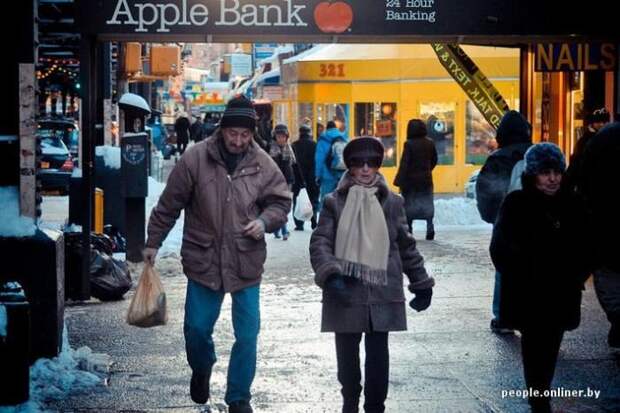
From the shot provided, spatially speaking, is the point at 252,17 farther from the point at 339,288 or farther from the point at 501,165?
the point at 339,288

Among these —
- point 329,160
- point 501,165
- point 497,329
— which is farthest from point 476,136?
point 501,165

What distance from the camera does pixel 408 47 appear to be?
26.9 m

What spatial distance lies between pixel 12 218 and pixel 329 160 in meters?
10.5

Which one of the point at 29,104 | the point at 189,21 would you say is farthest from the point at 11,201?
the point at 189,21

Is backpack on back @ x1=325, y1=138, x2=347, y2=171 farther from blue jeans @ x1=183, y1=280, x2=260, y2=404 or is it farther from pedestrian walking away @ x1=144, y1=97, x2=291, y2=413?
blue jeans @ x1=183, y1=280, x2=260, y2=404

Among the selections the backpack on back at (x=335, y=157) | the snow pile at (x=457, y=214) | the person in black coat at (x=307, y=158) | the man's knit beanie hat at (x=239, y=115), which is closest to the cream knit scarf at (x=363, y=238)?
the man's knit beanie hat at (x=239, y=115)

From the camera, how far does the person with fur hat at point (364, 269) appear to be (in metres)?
6.04

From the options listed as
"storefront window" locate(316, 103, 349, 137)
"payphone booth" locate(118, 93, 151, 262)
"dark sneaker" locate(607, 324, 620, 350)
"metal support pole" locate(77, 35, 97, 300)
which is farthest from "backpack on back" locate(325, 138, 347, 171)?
"dark sneaker" locate(607, 324, 620, 350)

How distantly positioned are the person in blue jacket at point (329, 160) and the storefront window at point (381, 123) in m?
9.01

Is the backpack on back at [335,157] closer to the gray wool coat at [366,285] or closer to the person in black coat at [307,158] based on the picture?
the person in black coat at [307,158]

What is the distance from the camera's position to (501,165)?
8609 mm

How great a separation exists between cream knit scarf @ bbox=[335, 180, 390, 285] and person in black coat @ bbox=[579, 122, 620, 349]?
Result: 174cm

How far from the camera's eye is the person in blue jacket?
57.9 feet

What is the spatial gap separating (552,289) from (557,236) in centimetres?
29
